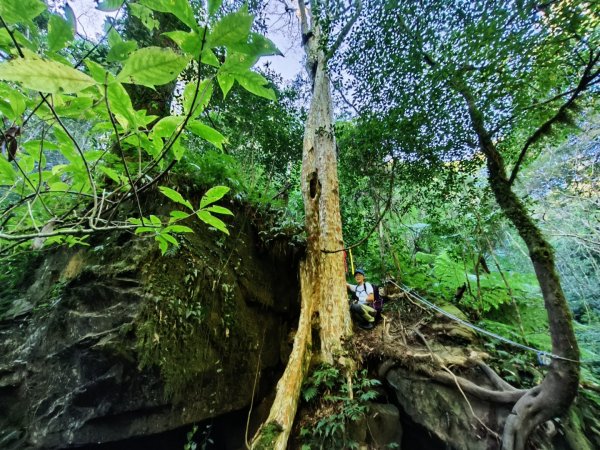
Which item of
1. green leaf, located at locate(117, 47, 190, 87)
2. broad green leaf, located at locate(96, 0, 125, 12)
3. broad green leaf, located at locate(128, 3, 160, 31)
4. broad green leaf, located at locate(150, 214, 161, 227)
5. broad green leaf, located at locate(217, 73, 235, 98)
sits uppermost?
broad green leaf, located at locate(128, 3, 160, 31)

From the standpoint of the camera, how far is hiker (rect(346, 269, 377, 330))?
473cm

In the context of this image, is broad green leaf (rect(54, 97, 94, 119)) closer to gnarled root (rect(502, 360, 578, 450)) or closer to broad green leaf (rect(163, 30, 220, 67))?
broad green leaf (rect(163, 30, 220, 67))

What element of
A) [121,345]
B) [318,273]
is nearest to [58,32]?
[121,345]

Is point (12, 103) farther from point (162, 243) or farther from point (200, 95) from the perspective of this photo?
point (162, 243)

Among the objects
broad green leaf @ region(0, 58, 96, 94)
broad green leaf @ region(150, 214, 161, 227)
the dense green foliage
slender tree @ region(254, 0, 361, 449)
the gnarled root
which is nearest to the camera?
broad green leaf @ region(0, 58, 96, 94)

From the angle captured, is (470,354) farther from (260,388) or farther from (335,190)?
(335,190)

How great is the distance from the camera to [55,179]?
1.26 m

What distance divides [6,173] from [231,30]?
1003mm

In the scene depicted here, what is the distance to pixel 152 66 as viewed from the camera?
0.67m

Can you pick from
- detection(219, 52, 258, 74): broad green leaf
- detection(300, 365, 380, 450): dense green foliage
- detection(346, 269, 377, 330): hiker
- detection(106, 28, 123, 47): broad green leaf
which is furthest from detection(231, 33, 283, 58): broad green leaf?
detection(346, 269, 377, 330): hiker

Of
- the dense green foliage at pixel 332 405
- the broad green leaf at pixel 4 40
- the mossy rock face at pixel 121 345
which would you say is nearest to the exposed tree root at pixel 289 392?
the dense green foliage at pixel 332 405

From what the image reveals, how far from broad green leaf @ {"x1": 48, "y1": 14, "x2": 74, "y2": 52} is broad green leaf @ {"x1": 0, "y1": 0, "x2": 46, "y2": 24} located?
5cm

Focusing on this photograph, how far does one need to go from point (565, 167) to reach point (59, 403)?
54.1 ft

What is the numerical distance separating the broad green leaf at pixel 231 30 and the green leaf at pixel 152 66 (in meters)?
0.10
